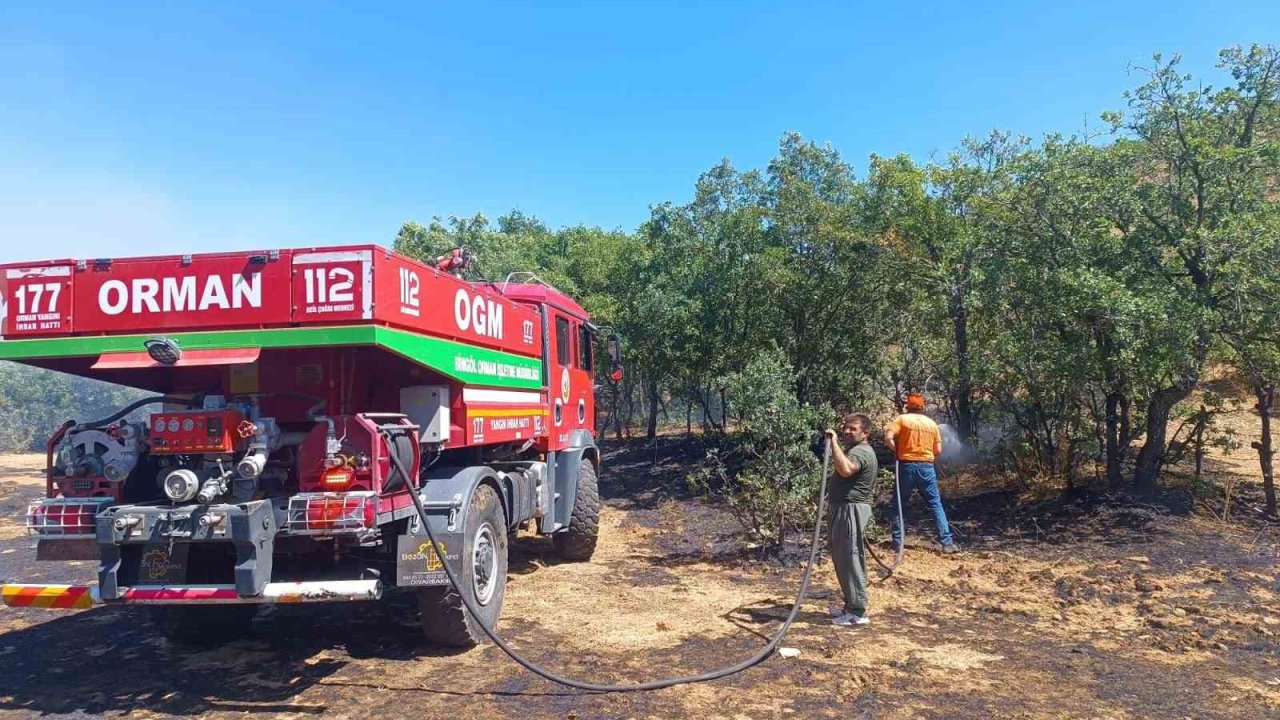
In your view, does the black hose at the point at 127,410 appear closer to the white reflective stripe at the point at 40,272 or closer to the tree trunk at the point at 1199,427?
the white reflective stripe at the point at 40,272

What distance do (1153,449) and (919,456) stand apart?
362 centimetres

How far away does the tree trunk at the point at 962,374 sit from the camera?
1120 centimetres

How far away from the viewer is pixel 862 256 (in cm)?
1301

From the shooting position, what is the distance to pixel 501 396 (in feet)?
22.7

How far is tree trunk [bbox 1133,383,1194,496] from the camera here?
989 centimetres

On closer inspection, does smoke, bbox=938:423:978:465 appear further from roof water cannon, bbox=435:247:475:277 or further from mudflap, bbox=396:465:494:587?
mudflap, bbox=396:465:494:587

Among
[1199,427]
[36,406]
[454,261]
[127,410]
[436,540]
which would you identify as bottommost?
[436,540]

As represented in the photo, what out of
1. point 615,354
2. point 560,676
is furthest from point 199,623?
point 615,354

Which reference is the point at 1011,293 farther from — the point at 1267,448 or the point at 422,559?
the point at 422,559

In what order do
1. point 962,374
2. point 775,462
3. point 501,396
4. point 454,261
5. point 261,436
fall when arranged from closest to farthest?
point 261,436 < point 501,396 < point 454,261 < point 775,462 < point 962,374

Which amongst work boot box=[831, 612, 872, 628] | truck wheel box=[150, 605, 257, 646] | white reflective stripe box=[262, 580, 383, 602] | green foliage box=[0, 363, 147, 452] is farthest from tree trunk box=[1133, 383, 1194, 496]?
green foliage box=[0, 363, 147, 452]

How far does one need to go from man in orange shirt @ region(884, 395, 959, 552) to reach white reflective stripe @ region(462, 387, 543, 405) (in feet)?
12.7

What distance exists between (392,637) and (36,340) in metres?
3.16

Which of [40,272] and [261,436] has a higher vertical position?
A: [40,272]
